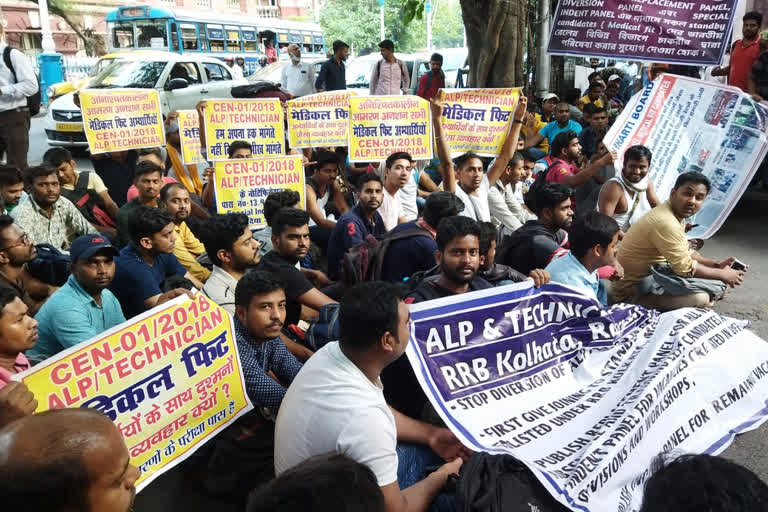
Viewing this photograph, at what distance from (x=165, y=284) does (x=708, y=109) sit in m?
5.46

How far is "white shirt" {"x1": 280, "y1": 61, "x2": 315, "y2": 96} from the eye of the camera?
43.0 feet

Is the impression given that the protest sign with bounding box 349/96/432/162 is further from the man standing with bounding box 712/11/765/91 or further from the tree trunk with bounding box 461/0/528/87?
the man standing with bounding box 712/11/765/91

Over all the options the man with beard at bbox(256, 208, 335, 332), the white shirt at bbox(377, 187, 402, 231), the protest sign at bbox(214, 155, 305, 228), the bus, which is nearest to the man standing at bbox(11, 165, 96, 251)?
the protest sign at bbox(214, 155, 305, 228)

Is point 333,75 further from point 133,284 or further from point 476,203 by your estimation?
point 133,284

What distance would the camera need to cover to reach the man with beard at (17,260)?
3.97m

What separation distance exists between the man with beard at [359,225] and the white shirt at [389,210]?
0.12 m

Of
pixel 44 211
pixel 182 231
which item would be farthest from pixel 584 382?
pixel 44 211

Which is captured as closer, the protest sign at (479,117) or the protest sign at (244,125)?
the protest sign at (479,117)

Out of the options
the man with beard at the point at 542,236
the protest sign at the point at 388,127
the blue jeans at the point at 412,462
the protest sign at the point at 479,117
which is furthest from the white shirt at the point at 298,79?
the blue jeans at the point at 412,462

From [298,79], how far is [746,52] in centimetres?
791

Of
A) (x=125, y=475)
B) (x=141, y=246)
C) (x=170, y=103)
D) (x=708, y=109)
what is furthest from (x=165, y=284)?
(x=170, y=103)

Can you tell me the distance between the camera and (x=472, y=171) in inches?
221

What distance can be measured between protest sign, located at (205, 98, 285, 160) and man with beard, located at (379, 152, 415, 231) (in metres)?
1.76

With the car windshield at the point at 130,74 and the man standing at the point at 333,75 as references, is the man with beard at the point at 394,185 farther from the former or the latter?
the car windshield at the point at 130,74
